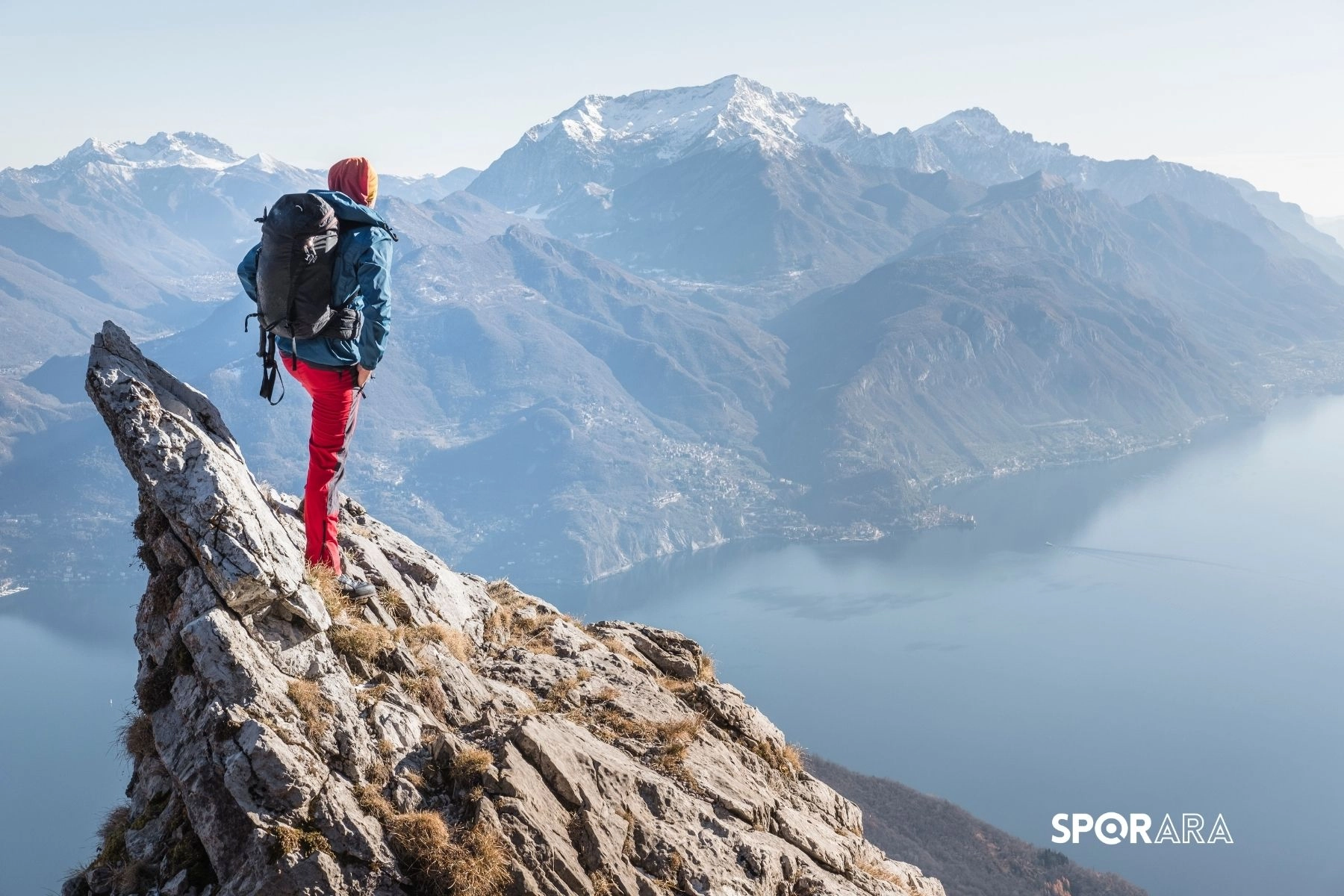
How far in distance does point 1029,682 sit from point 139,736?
141m

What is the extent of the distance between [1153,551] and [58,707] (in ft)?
643

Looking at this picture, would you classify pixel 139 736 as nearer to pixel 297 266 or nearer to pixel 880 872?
pixel 297 266

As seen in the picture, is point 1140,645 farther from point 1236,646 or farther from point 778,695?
point 778,695

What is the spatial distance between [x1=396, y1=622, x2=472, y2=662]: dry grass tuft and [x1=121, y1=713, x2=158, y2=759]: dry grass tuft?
219 cm

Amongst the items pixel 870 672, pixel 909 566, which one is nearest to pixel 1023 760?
pixel 870 672

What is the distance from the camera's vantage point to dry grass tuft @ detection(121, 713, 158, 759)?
728 centimetres

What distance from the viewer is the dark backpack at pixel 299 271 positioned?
293 inches

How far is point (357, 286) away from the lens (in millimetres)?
7793

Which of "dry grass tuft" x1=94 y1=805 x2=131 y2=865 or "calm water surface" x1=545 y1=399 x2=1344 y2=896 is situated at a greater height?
"calm water surface" x1=545 y1=399 x2=1344 y2=896

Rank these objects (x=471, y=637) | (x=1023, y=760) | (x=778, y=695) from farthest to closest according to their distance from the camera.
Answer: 1. (x=778, y=695)
2. (x=1023, y=760)
3. (x=471, y=637)

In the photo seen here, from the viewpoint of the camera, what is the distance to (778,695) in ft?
424

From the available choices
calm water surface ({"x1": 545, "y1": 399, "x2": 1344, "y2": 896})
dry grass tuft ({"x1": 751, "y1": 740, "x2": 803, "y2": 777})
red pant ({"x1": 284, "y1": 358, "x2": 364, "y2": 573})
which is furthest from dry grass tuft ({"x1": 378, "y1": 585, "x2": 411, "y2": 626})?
calm water surface ({"x1": 545, "y1": 399, "x2": 1344, "y2": 896})

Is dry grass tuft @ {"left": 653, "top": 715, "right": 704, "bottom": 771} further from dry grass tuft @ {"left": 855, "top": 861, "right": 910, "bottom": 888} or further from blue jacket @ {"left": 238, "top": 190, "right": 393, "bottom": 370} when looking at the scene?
blue jacket @ {"left": 238, "top": 190, "right": 393, "bottom": 370}

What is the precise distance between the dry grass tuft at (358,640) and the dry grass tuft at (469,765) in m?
1.44
